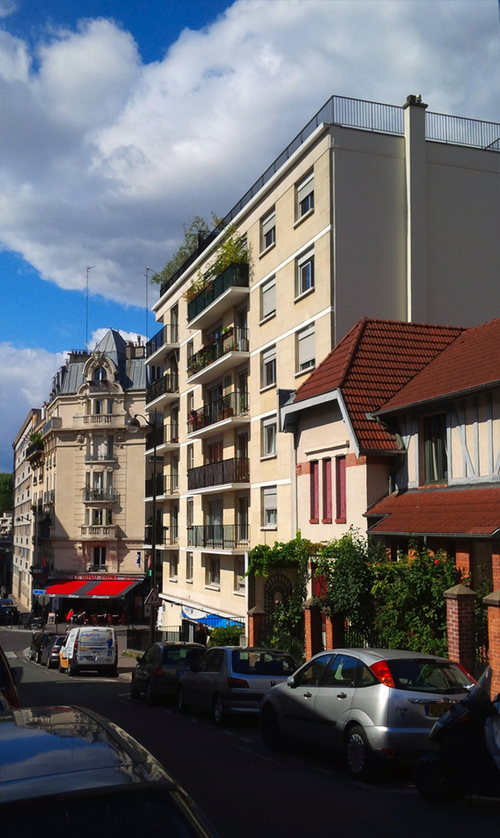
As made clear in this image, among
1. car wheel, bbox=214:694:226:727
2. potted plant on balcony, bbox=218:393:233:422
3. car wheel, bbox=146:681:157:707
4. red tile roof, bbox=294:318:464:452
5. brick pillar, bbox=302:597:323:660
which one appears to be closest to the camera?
car wheel, bbox=214:694:226:727

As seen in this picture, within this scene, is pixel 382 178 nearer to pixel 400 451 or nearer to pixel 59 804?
pixel 400 451

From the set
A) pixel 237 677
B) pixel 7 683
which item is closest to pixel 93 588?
pixel 237 677

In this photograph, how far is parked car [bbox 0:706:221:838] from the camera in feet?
10.4

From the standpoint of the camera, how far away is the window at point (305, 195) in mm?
26950

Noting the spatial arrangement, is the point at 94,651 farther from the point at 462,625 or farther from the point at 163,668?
the point at 462,625

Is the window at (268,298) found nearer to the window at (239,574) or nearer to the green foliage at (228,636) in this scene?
the window at (239,574)

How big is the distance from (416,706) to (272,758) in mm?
2832

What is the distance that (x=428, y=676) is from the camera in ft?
33.5

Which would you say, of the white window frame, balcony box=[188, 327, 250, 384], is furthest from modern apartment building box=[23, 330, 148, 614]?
the white window frame

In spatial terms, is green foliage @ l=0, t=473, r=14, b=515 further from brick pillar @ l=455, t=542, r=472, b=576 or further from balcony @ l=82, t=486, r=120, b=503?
brick pillar @ l=455, t=542, r=472, b=576

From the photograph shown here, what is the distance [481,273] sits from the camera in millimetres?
26453

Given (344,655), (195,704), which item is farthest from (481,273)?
(344,655)

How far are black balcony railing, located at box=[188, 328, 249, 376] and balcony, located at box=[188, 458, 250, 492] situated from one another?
4.28 meters

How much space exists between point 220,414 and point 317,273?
32.8 ft
